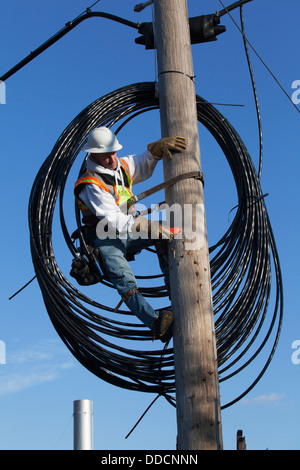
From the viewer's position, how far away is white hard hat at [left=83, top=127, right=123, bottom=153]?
5.69 m

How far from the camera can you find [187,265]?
188 inches

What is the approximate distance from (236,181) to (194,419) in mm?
2819

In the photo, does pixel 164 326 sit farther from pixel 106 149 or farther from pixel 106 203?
pixel 106 149

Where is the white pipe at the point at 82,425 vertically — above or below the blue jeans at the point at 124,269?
below

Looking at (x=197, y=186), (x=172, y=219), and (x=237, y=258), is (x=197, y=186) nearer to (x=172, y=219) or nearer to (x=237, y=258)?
(x=172, y=219)

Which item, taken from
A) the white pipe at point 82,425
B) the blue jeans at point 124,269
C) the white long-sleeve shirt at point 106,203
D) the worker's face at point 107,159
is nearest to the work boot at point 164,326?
the blue jeans at point 124,269

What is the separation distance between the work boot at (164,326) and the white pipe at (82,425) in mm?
967

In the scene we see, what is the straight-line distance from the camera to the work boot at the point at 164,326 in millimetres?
4773

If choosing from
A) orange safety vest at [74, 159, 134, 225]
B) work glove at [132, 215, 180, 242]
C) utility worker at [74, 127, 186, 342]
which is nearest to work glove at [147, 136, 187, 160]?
utility worker at [74, 127, 186, 342]

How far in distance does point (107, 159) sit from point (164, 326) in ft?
5.47

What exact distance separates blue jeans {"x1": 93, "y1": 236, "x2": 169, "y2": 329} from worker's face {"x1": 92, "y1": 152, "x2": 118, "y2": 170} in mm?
658

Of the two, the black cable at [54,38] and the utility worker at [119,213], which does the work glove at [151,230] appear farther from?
the black cable at [54,38]

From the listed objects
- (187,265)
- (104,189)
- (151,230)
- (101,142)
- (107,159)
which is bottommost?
(187,265)

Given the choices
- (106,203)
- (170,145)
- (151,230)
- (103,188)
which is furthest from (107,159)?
(151,230)
